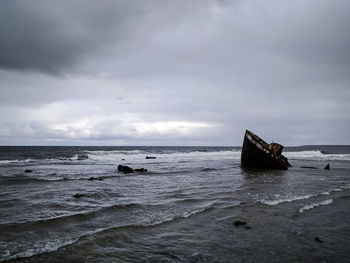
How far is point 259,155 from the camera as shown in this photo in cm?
2092

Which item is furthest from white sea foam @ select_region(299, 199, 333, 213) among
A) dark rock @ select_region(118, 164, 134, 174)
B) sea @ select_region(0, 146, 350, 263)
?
dark rock @ select_region(118, 164, 134, 174)

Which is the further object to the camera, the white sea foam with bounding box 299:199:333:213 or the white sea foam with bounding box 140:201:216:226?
the white sea foam with bounding box 299:199:333:213

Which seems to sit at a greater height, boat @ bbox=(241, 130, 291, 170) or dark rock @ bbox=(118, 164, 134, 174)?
boat @ bbox=(241, 130, 291, 170)

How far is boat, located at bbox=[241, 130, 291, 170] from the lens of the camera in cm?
2050

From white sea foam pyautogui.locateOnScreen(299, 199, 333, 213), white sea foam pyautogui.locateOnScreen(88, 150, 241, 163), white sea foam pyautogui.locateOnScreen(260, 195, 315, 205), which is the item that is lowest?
white sea foam pyautogui.locateOnScreen(88, 150, 241, 163)

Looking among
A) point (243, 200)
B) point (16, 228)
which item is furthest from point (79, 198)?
point (243, 200)

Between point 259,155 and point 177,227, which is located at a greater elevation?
point 259,155

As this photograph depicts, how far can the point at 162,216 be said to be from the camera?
6984 mm

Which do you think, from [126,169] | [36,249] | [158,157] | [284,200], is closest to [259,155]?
[126,169]

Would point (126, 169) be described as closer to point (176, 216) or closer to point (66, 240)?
point (176, 216)

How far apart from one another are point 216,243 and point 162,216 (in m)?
2.35

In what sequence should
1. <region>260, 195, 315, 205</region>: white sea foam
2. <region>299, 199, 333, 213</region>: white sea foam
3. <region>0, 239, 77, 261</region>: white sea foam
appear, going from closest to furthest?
<region>0, 239, 77, 261</region>: white sea foam → <region>299, 199, 333, 213</region>: white sea foam → <region>260, 195, 315, 205</region>: white sea foam

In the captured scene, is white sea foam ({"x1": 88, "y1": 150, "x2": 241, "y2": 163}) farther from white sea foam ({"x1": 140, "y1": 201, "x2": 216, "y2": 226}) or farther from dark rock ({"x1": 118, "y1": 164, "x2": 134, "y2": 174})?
white sea foam ({"x1": 140, "y1": 201, "x2": 216, "y2": 226})

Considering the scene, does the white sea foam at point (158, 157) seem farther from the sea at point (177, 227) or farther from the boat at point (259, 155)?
the sea at point (177, 227)
